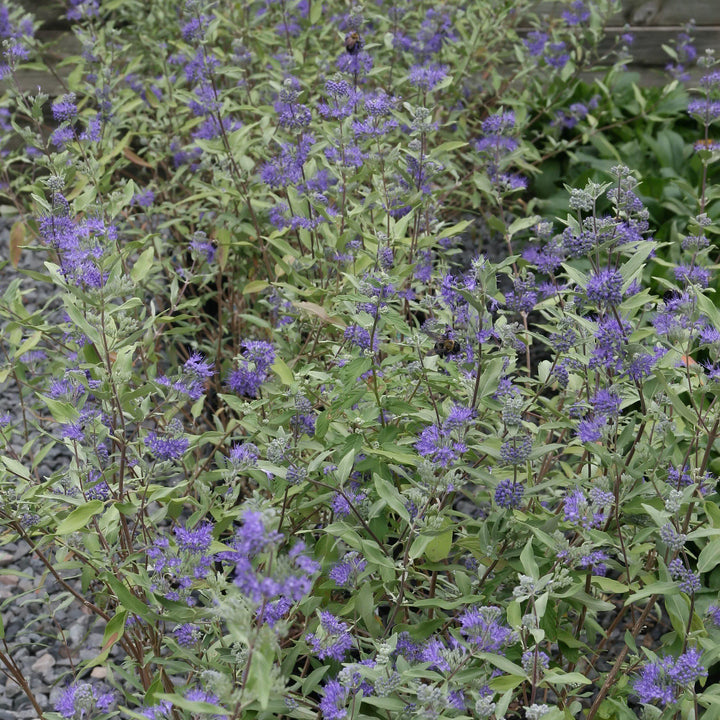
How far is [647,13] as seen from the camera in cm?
511

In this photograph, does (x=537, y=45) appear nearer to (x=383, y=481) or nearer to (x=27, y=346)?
(x=27, y=346)

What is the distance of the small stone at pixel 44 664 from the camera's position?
99.9 inches

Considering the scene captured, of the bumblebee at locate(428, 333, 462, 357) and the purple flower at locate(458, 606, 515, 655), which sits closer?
the purple flower at locate(458, 606, 515, 655)

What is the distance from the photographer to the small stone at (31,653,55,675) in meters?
2.54

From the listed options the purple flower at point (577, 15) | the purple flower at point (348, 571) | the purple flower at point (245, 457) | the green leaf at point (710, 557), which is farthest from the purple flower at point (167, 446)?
the purple flower at point (577, 15)

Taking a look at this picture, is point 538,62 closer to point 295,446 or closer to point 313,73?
point 313,73

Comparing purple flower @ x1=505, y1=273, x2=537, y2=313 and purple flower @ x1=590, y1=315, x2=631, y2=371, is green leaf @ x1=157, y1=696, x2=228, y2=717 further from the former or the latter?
purple flower @ x1=505, y1=273, x2=537, y2=313

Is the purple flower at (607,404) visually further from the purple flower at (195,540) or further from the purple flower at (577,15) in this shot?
the purple flower at (577,15)

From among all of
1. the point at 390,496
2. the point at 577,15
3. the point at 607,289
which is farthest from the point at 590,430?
the point at 577,15

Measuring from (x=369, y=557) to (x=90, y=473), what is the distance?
0.74 meters

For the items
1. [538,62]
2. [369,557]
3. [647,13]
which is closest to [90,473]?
[369,557]

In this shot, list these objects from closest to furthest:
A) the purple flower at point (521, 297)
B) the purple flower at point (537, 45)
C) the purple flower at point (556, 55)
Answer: the purple flower at point (521, 297) → the purple flower at point (556, 55) → the purple flower at point (537, 45)

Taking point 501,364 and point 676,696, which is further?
point 501,364

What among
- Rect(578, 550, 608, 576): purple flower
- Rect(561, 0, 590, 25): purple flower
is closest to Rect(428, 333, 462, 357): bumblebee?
Rect(578, 550, 608, 576): purple flower
